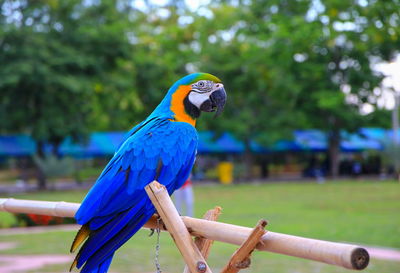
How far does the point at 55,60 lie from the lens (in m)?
19.4

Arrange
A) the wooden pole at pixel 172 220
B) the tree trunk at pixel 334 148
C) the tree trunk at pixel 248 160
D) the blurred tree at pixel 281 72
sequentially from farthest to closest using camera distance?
1. the tree trunk at pixel 248 160
2. the tree trunk at pixel 334 148
3. the blurred tree at pixel 281 72
4. the wooden pole at pixel 172 220

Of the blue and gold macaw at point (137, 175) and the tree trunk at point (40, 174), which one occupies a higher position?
the blue and gold macaw at point (137, 175)

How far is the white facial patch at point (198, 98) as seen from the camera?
9.23ft

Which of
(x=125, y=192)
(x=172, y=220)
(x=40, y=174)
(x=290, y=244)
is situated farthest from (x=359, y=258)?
(x=40, y=174)

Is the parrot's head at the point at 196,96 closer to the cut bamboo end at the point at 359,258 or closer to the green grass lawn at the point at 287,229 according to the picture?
the cut bamboo end at the point at 359,258

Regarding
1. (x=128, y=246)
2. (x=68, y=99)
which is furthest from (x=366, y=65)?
(x=128, y=246)

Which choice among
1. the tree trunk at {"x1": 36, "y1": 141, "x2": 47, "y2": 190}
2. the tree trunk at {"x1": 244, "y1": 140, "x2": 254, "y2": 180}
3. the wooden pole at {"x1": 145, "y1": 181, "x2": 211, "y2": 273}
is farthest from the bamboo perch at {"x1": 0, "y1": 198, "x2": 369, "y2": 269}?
the tree trunk at {"x1": 244, "y1": 140, "x2": 254, "y2": 180}

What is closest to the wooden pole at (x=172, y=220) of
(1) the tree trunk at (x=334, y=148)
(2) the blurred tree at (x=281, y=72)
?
(2) the blurred tree at (x=281, y=72)

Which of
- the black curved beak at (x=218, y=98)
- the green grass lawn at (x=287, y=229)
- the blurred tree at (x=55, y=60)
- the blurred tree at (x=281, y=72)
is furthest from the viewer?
the blurred tree at (x=281, y=72)

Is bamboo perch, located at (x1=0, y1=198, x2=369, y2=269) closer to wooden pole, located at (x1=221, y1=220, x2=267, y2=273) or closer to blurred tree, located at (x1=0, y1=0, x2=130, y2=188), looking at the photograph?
wooden pole, located at (x1=221, y1=220, x2=267, y2=273)

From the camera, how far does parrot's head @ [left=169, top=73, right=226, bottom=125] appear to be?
9.23 feet

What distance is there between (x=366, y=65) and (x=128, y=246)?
18501 millimetres

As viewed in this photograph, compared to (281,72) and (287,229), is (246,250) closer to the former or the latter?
(287,229)

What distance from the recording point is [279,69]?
24.3m
